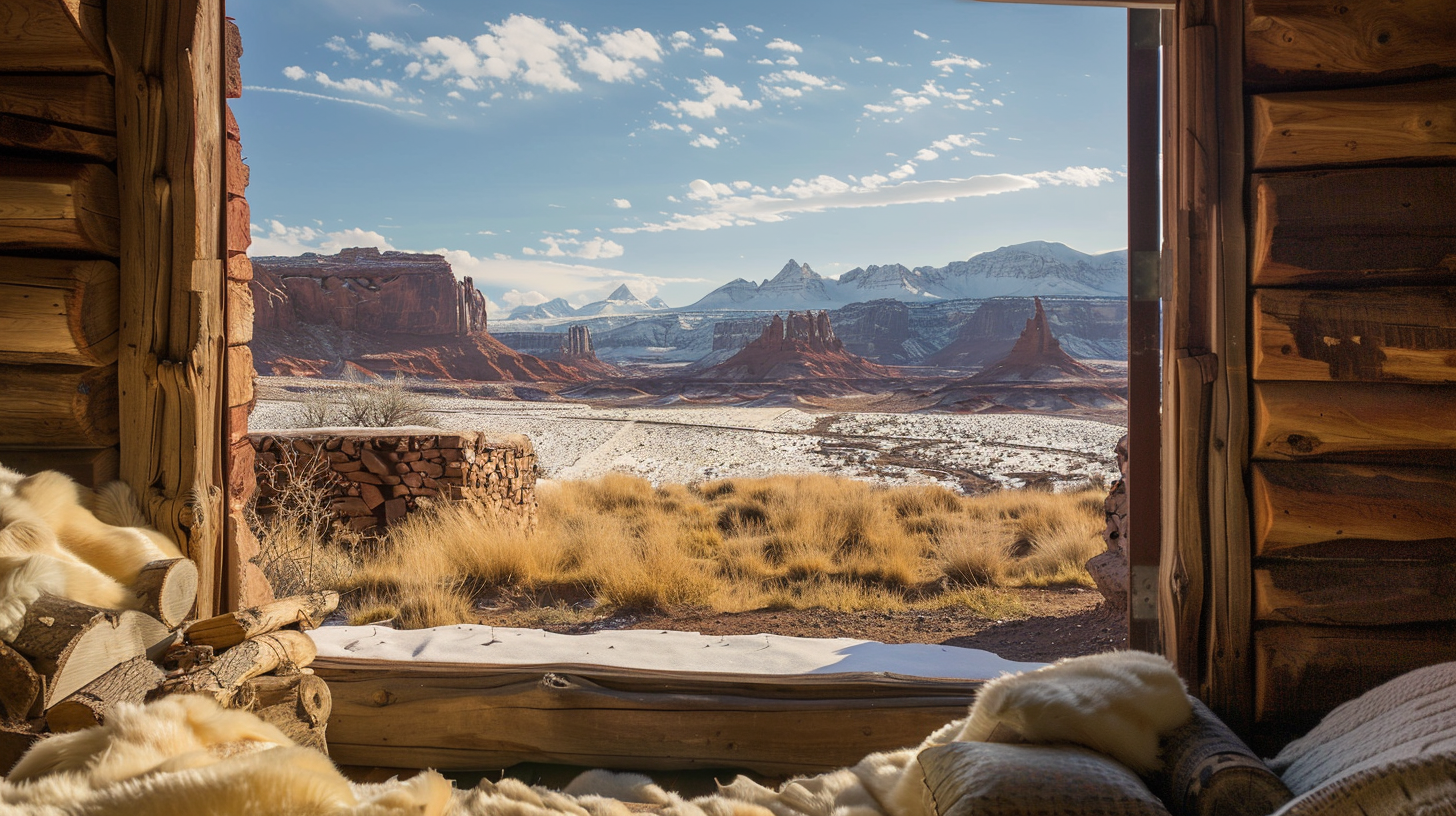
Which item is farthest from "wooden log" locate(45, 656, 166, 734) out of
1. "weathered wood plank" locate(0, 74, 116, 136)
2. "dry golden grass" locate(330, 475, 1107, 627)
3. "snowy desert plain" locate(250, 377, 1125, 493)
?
"snowy desert plain" locate(250, 377, 1125, 493)

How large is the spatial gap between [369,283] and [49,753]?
44118 mm

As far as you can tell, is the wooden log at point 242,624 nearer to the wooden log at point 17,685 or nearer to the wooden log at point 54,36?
the wooden log at point 17,685

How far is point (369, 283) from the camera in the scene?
133ft

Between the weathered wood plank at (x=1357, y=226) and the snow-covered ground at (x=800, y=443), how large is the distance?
35.5ft

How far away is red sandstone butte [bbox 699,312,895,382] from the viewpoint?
40.5 m

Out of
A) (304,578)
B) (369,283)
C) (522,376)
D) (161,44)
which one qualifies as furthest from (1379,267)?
(369,283)

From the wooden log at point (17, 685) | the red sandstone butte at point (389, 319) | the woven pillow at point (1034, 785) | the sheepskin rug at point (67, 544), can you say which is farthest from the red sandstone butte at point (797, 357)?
the woven pillow at point (1034, 785)

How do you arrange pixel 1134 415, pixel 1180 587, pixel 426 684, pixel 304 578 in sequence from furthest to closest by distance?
pixel 304 578 → pixel 426 684 → pixel 1134 415 → pixel 1180 587

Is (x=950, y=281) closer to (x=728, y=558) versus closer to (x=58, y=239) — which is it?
(x=728, y=558)

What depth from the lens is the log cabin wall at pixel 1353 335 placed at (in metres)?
1.46

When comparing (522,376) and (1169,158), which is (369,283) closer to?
(522,376)

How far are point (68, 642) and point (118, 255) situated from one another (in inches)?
Result: 34.8

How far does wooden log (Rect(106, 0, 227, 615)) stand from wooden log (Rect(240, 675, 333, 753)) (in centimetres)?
30

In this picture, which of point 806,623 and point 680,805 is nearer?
point 680,805
